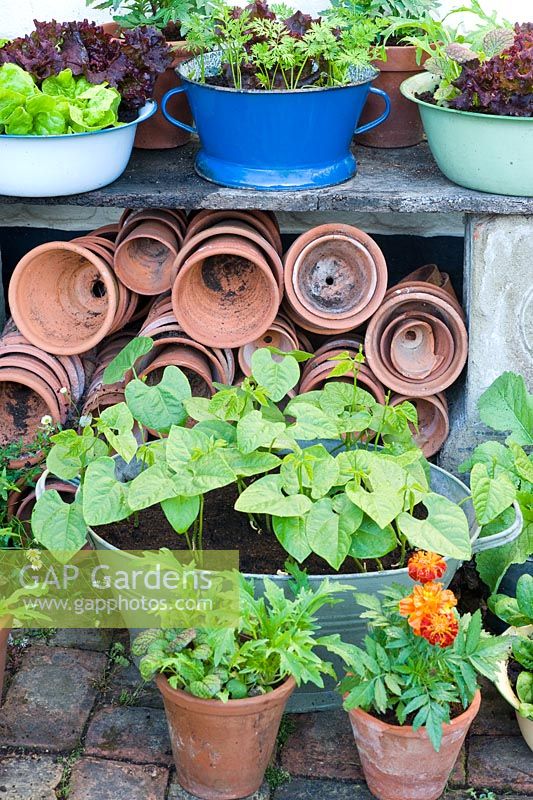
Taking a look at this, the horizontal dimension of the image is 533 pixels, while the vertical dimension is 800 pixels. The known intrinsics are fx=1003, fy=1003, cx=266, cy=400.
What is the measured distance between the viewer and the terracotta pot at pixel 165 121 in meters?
3.10

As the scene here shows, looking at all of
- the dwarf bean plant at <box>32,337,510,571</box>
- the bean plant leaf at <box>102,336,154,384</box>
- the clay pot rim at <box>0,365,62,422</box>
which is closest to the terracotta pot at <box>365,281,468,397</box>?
the dwarf bean plant at <box>32,337,510,571</box>

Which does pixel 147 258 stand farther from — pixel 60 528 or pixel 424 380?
pixel 60 528

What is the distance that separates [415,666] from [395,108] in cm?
181

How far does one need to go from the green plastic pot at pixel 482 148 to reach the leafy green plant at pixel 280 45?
22cm

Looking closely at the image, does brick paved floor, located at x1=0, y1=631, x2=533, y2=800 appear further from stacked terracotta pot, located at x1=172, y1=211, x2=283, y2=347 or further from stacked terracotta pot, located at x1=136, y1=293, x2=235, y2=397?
stacked terracotta pot, located at x1=172, y1=211, x2=283, y2=347

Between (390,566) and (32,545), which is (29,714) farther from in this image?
(390,566)

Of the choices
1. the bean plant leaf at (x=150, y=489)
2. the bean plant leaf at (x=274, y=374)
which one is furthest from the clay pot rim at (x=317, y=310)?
the bean plant leaf at (x=150, y=489)

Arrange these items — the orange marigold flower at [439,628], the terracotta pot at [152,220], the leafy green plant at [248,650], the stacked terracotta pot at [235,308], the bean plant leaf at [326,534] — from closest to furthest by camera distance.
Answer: the orange marigold flower at [439,628], the leafy green plant at [248,650], the bean plant leaf at [326,534], the stacked terracotta pot at [235,308], the terracotta pot at [152,220]

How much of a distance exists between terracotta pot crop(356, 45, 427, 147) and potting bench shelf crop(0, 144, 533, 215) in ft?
0.82

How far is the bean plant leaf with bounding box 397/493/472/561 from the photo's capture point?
7.39 feet

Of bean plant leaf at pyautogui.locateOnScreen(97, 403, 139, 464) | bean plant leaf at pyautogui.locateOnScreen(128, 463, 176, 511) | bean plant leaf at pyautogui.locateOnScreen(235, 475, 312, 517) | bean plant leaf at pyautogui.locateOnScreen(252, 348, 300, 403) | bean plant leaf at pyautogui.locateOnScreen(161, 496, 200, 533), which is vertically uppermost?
bean plant leaf at pyautogui.locateOnScreen(252, 348, 300, 403)

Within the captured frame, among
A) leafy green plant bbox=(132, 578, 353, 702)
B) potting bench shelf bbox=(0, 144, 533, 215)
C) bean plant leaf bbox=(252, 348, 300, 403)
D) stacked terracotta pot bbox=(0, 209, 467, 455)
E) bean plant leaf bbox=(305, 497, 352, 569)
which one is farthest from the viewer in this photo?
stacked terracotta pot bbox=(0, 209, 467, 455)

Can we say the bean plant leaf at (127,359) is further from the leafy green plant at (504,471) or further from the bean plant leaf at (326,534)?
the leafy green plant at (504,471)

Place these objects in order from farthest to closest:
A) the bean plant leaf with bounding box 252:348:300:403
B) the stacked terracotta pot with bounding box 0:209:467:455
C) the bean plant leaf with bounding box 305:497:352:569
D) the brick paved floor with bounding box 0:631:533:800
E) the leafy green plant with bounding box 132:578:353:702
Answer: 1. the stacked terracotta pot with bounding box 0:209:467:455
2. the bean plant leaf with bounding box 252:348:300:403
3. the brick paved floor with bounding box 0:631:533:800
4. the bean plant leaf with bounding box 305:497:352:569
5. the leafy green plant with bounding box 132:578:353:702
